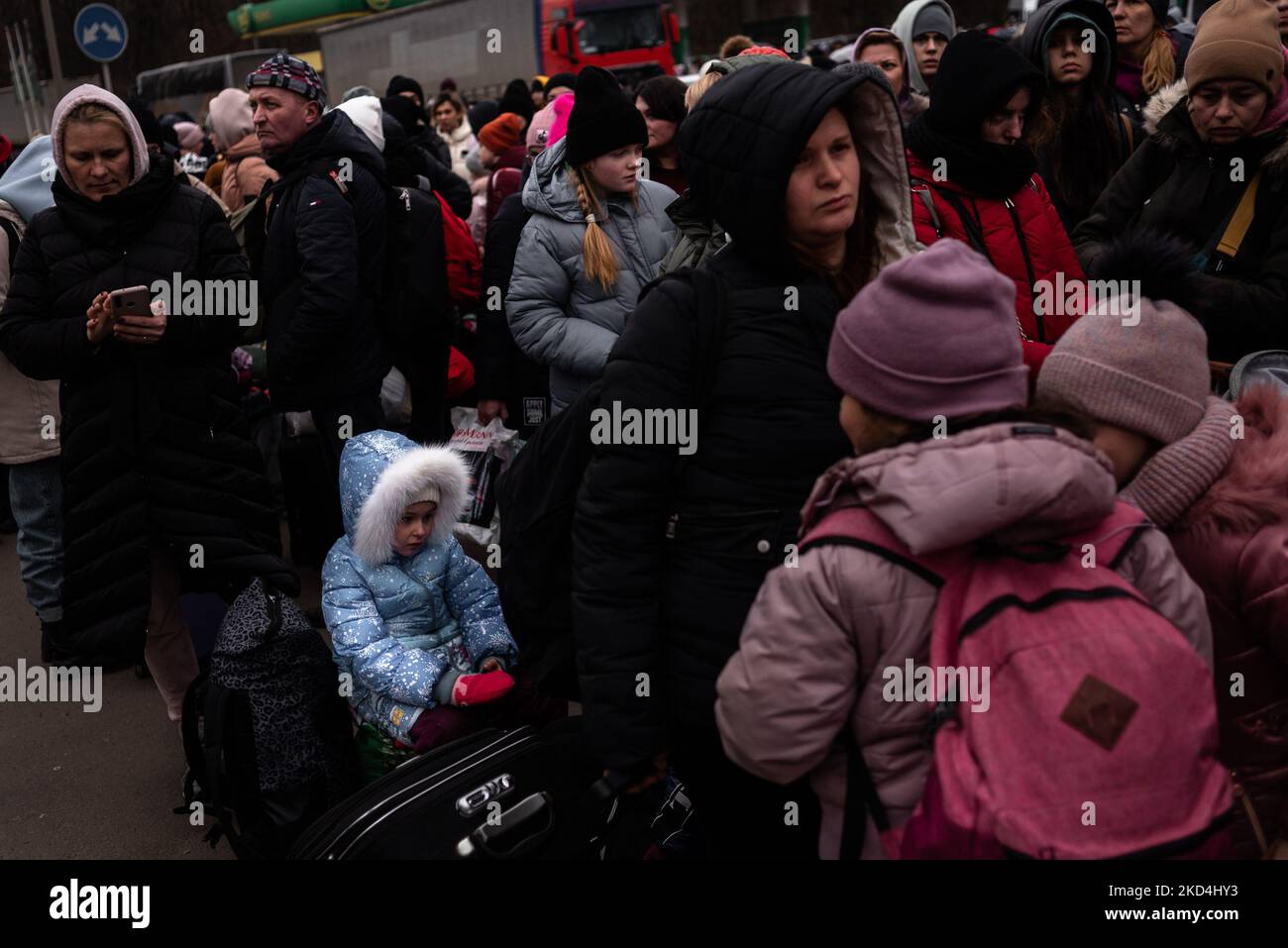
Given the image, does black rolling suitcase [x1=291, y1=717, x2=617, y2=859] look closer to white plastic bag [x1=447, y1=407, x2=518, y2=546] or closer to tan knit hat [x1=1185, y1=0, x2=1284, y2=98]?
white plastic bag [x1=447, y1=407, x2=518, y2=546]

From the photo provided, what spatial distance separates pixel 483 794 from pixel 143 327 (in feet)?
6.67

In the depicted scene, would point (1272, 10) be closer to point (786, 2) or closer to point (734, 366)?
point (734, 366)

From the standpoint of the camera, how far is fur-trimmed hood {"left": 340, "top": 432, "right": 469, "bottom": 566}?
10.5 ft

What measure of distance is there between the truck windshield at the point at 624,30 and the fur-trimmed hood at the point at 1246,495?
66.0 ft

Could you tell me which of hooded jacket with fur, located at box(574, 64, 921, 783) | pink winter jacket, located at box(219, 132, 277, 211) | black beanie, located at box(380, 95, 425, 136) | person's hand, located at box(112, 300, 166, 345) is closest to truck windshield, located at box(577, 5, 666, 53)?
black beanie, located at box(380, 95, 425, 136)

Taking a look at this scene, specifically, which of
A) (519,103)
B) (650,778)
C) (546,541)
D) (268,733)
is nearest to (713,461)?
(546,541)

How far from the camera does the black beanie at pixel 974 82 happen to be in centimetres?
313

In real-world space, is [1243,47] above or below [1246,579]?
above

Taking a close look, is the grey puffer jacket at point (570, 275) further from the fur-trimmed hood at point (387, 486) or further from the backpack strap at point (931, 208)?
the backpack strap at point (931, 208)

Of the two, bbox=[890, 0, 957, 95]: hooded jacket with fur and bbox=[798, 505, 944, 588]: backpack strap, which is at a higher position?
bbox=[890, 0, 957, 95]: hooded jacket with fur

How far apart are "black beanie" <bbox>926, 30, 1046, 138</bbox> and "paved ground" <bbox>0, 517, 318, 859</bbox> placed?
3068 mm

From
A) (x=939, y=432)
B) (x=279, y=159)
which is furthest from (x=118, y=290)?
(x=939, y=432)

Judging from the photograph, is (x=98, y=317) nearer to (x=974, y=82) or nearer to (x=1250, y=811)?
(x=974, y=82)

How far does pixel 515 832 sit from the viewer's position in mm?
2125
